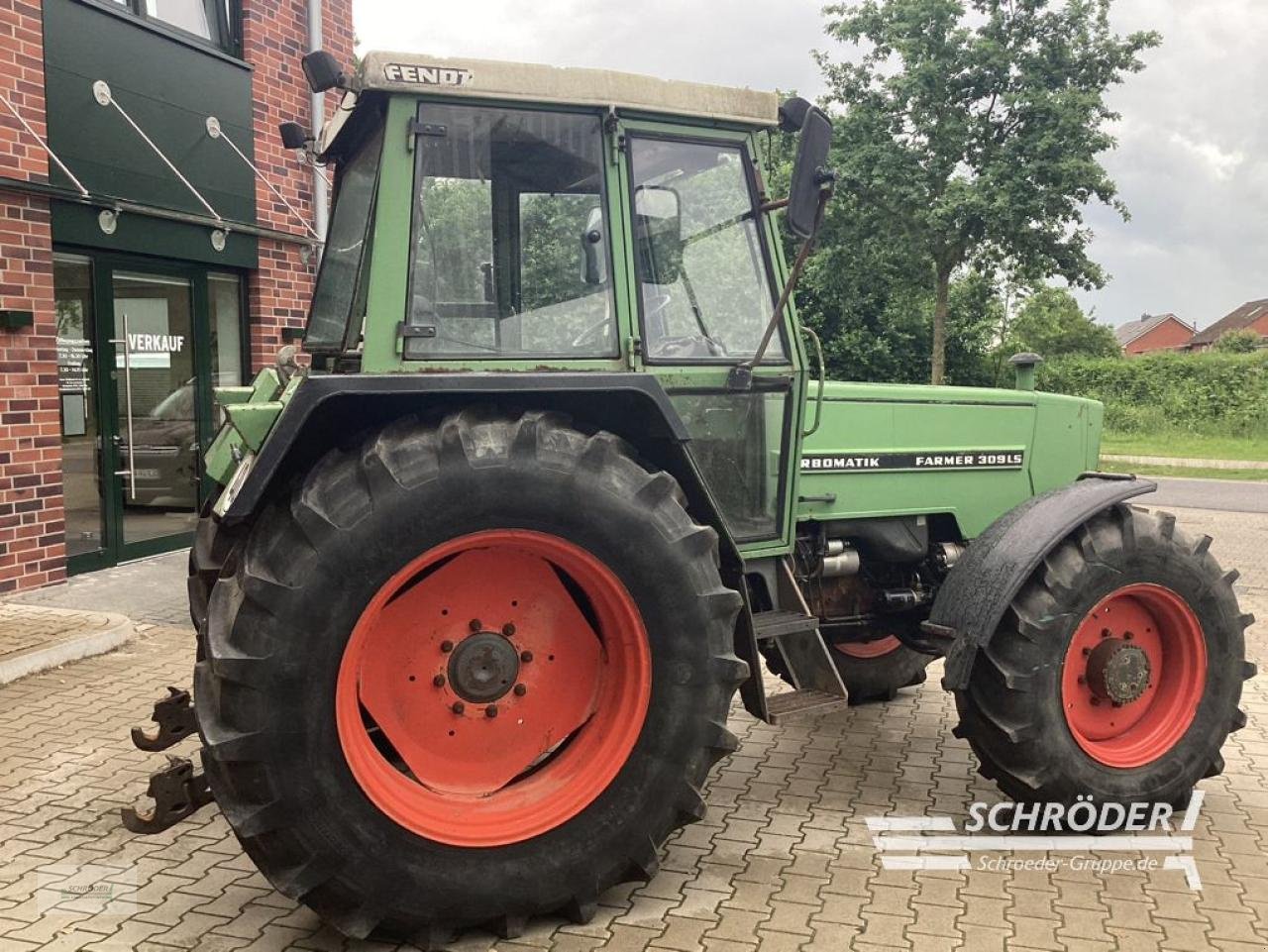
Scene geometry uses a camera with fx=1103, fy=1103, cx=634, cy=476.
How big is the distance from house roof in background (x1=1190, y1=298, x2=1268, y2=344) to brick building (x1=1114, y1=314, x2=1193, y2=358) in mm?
2586

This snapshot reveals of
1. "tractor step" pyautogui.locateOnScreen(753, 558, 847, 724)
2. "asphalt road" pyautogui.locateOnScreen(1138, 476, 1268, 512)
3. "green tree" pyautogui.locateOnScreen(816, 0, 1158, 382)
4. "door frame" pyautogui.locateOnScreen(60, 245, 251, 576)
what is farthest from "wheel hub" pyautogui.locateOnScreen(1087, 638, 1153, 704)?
"green tree" pyautogui.locateOnScreen(816, 0, 1158, 382)

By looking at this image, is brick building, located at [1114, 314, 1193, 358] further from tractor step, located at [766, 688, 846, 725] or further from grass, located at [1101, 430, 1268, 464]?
tractor step, located at [766, 688, 846, 725]

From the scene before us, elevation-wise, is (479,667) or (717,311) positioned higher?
(717,311)

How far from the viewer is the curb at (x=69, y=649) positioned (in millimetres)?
5785

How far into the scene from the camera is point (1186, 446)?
2297 cm

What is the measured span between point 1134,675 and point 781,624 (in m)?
1.38

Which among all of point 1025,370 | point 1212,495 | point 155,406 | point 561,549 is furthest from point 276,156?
point 1212,495

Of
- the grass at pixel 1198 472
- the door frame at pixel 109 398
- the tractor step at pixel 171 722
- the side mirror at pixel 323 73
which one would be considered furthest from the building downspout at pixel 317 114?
the grass at pixel 1198 472

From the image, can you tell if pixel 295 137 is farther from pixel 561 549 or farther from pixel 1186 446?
pixel 1186 446

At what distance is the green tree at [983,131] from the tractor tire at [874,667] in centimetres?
1389

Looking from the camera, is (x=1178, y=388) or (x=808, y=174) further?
(x=1178, y=388)

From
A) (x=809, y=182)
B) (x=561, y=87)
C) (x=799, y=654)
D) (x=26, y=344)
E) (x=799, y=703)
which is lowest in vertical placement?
(x=799, y=703)

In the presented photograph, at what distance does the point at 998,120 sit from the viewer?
1883 cm

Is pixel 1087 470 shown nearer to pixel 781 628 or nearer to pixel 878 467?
pixel 878 467
